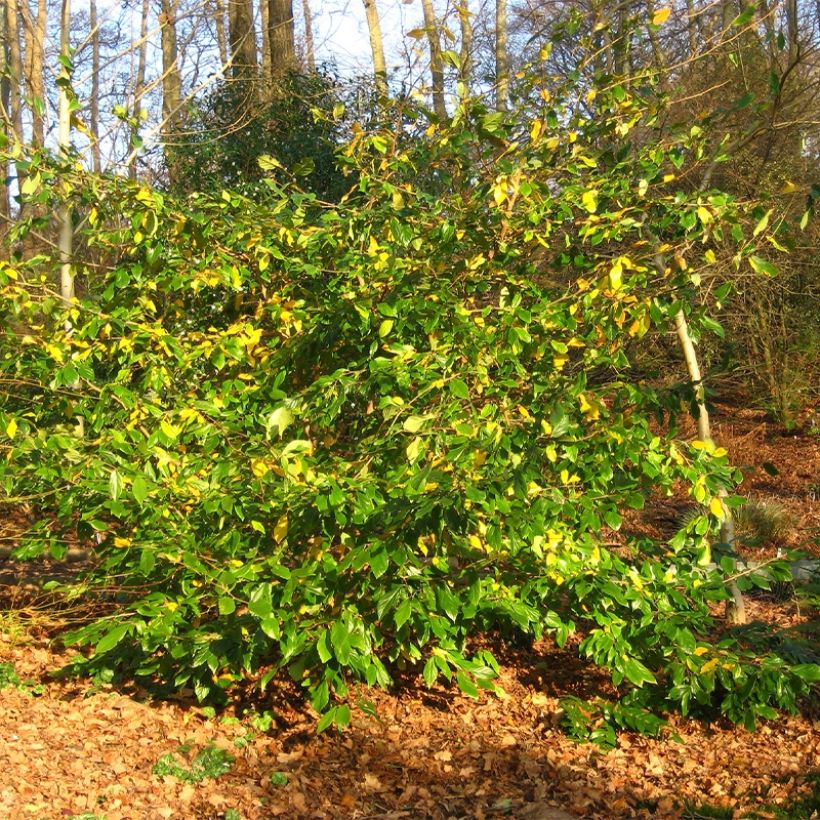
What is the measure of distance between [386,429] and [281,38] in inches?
255

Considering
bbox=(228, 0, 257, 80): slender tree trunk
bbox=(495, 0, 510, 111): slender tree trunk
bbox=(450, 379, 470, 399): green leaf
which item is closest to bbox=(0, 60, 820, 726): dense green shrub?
bbox=(450, 379, 470, 399): green leaf

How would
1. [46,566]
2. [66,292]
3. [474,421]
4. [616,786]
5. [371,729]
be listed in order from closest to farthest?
A: 1. [474,421]
2. [616,786]
3. [371,729]
4. [66,292]
5. [46,566]

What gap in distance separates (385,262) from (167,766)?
2448mm

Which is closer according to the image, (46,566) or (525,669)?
(525,669)

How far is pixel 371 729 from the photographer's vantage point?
184 inches

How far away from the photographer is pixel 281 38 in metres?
9.33

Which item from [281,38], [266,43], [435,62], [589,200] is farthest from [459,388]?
[266,43]

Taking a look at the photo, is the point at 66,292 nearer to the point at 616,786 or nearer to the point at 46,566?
the point at 46,566

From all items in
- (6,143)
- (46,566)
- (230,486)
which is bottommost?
(46,566)

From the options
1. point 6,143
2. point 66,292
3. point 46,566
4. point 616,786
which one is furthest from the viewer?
point 46,566

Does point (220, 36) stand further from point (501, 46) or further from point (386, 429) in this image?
point (386, 429)

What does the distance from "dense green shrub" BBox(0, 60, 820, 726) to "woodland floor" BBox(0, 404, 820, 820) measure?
0.28 metres

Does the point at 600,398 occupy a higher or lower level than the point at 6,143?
lower

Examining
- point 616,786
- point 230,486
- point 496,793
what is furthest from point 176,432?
point 616,786
